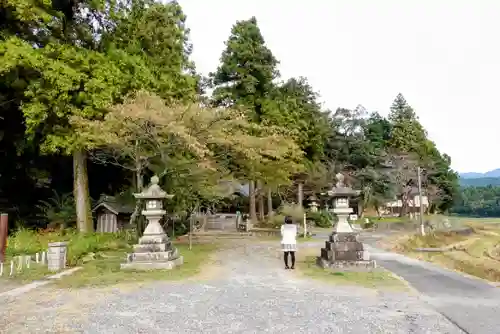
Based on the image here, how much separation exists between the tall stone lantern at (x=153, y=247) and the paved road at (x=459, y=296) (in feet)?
18.5

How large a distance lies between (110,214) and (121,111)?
32.8 feet

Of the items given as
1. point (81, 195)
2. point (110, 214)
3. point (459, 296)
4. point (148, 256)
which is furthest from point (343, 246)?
point (110, 214)

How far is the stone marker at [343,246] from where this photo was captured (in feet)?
32.3

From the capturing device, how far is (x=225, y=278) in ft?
29.5

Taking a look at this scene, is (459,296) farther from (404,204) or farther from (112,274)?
(404,204)

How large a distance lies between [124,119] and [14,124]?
8.38 metres

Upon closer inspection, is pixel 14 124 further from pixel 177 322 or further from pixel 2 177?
pixel 177 322

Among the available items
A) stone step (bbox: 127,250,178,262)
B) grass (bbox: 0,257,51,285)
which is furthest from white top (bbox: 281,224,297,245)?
grass (bbox: 0,257,51,285)

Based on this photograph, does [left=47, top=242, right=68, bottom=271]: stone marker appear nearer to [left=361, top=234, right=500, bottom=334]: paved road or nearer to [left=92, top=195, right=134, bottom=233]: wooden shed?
[left=361, top=234, right=500, bottom=334]: paved road

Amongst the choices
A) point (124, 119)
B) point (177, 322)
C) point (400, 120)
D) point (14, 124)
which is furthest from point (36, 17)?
point (400, 120)

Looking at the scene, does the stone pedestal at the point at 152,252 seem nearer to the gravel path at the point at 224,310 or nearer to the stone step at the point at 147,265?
the stone step at the point at 147,265

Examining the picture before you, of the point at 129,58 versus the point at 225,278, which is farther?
the point at 129,58

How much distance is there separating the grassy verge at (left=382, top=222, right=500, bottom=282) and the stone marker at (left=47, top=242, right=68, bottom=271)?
11812mm

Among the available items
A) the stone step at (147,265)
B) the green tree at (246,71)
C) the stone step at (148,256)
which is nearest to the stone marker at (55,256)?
the stone step at (147,265)
